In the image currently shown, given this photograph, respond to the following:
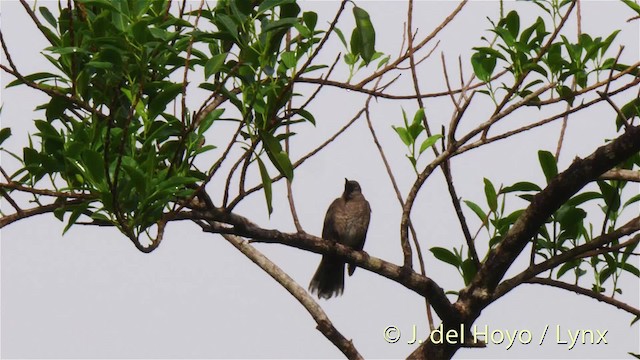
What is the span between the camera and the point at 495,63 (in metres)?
3.96

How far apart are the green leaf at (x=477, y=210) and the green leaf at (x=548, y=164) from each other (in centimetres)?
34

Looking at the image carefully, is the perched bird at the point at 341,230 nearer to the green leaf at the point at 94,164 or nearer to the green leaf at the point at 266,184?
the green leaf at the point at 266,184

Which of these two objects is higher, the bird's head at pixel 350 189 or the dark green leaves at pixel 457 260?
the bird's head at pixel 350 189

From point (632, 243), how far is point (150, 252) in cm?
216

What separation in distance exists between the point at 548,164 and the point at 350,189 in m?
4.09

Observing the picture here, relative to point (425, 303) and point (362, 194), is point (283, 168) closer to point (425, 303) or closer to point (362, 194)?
point (425, 303)

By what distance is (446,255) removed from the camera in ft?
14.1

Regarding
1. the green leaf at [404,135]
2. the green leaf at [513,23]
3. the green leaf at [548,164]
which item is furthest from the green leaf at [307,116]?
the green leaf at [548,164]

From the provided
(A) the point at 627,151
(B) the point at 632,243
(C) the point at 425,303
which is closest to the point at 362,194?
(C) the point at 425,303

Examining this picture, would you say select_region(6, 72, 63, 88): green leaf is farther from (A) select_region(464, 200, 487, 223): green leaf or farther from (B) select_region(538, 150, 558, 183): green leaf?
(B) select_region(538, 150, 558, 183): green leaf

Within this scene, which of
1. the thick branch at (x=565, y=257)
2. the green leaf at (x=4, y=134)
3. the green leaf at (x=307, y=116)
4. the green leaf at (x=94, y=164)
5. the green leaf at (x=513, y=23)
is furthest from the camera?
the thick branch at (x=565, y=257)

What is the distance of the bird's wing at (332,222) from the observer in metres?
7.66

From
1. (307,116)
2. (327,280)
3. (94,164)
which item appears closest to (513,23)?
(307,116)

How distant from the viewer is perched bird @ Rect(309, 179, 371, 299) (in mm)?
7273
